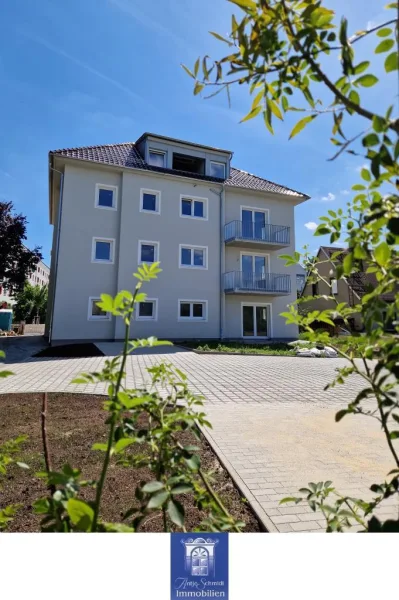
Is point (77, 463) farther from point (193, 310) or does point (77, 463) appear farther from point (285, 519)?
point (193, 310)

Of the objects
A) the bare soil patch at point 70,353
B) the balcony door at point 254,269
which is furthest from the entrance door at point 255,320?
the bare soil patch at point 70,353

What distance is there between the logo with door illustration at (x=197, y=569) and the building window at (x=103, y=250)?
1324cm

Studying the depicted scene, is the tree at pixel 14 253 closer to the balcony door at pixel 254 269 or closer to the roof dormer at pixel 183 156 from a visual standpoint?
the roof dormer at pixel 183 156

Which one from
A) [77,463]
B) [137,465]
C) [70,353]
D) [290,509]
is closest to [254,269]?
[70,353]

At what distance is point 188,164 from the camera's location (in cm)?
1634

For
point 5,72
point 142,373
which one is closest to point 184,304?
point 142,373

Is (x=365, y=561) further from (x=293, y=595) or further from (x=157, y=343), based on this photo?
(x=157, y=343)

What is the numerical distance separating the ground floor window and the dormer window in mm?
A: 6459

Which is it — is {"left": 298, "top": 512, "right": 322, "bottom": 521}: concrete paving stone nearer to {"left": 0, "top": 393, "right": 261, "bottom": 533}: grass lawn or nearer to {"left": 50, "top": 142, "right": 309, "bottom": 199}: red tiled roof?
{"left": 0, "top": 393, "right": 261, "bottom": 533}: grass lawn

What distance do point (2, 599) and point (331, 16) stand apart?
1.23m

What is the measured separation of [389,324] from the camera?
0.59m

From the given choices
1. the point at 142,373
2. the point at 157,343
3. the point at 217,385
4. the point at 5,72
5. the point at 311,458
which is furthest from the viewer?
the point at 142,373

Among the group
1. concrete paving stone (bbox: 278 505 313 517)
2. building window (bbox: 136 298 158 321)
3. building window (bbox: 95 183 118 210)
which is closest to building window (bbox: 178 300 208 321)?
building window (bbox: 136 298 158 321)

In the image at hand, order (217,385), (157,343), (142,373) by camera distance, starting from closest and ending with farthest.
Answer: (157,343), (217,385), (142,373)
